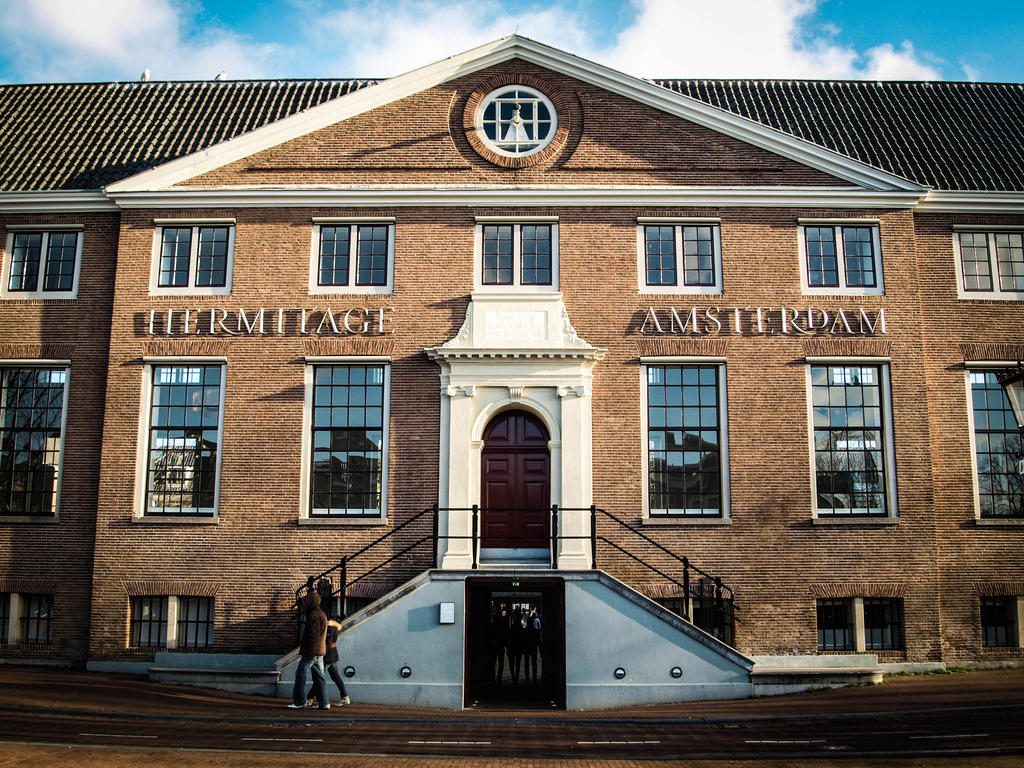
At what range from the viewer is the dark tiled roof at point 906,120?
19.2 m

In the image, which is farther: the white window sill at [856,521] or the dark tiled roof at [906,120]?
the dark tiled roof at [906,120]

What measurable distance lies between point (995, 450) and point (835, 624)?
195 inches

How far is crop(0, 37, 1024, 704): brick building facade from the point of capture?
56.4ft

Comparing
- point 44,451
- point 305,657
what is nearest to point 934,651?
point 305,657

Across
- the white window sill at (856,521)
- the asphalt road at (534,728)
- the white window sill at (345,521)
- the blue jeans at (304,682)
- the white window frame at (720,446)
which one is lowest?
the asphalt road at (534,728)

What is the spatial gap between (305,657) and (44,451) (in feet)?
28.1

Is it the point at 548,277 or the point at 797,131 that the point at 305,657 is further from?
the point at 797,131

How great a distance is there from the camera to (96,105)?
21.6 meters

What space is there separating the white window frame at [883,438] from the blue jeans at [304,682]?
964 cm

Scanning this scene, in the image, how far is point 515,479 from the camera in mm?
17438

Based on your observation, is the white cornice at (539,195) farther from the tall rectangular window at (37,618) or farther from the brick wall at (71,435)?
the tall rectangular window at (37,618)

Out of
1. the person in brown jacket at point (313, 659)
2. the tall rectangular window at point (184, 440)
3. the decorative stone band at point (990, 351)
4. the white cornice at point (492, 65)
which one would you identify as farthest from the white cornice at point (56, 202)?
the decorative stone band at point (990, 351)

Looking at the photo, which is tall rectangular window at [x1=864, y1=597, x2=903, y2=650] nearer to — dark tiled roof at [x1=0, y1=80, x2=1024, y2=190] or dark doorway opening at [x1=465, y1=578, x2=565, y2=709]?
dark doorway opening at [x1=465, y1=578, x2=565, y2=709]

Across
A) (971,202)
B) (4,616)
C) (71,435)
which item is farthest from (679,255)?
(4,616)
